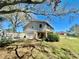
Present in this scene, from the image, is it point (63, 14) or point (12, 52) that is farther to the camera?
point (63, 14)

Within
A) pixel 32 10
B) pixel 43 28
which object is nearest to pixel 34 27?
pixel 43 28

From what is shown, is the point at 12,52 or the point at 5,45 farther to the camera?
the point at 5,45

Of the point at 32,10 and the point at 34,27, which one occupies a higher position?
the point at 32,10

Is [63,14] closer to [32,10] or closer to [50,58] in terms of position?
[32,10]

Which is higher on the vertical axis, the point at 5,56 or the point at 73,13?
the point at 73,13

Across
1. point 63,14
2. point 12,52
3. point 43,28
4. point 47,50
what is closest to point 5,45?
point 12,52

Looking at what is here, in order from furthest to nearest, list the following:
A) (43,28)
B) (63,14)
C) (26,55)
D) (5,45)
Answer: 1. (43,28)
2. (63,14)
3. (5,45)
4. (26,55)

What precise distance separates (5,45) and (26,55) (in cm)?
116

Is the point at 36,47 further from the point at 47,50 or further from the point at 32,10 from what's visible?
the point at 32,10

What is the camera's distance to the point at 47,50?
981 centimetres

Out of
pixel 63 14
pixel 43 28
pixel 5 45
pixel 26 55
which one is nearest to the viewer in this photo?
pixel 26 55

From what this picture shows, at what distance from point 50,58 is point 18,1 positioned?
2299 millimetres

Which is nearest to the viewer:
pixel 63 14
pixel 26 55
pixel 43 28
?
pixel 26 55

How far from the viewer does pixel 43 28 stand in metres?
55.8
